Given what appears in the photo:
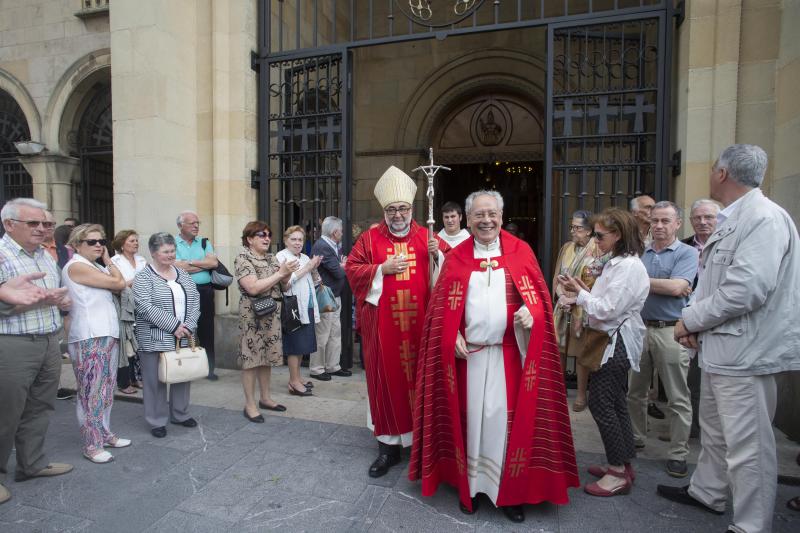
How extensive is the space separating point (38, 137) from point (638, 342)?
10.2m

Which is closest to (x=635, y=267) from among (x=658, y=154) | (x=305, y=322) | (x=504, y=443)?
(x=504, y=443)

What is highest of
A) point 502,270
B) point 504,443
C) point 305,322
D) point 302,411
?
point 502,270

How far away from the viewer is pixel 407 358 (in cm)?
358

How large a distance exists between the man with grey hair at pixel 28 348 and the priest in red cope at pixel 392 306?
6.53ft

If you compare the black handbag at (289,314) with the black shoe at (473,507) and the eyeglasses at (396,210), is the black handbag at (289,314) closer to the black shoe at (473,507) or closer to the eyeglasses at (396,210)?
the eyeglasses at (396,210)

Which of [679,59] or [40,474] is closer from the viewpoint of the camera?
[40,474]

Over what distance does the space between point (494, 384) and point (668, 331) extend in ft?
5.08

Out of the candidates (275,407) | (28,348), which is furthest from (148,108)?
(275,407)

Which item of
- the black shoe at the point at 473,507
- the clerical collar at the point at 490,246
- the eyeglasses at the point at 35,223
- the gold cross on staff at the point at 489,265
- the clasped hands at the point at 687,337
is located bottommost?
the black shoe at the point at 473,507

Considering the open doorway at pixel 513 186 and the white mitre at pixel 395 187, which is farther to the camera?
the open doorway at pixel 513 186

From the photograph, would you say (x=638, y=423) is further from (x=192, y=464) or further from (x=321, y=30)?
(x=321, y=30)

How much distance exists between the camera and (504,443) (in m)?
2.85

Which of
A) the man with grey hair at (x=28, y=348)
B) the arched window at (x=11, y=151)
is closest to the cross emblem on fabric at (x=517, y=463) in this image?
the man with grey hair at (x=28, y=348)

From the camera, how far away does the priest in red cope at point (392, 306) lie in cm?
351
